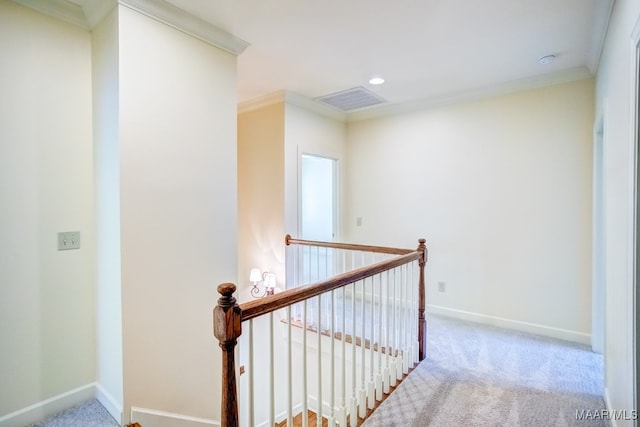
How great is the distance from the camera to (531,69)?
3061mm

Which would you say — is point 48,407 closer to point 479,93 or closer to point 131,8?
point 131,8

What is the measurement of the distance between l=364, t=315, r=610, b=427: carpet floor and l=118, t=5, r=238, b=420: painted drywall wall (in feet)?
4.28

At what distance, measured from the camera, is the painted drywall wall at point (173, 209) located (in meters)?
2.01

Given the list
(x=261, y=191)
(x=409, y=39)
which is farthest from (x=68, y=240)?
(x=409, y=39)

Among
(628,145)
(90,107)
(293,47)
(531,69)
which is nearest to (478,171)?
(531,69)

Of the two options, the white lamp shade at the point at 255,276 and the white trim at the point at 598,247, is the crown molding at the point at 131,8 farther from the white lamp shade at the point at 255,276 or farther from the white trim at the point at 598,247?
the white trim at the point at 598,247

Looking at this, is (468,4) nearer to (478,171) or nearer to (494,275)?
(478,171)

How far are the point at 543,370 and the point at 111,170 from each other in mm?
3429

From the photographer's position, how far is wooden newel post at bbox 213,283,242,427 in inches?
47.1

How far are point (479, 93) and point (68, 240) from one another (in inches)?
156

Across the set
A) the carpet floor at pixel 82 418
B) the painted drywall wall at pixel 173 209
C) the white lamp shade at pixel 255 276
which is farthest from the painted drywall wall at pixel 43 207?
the white lamp shade at pixel 255 276

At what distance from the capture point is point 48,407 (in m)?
2.02

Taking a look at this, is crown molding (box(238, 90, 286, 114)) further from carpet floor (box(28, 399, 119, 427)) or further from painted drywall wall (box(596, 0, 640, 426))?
carpet floor (box(28, 399, 119, 427))

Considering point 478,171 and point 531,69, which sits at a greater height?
point 531,69
